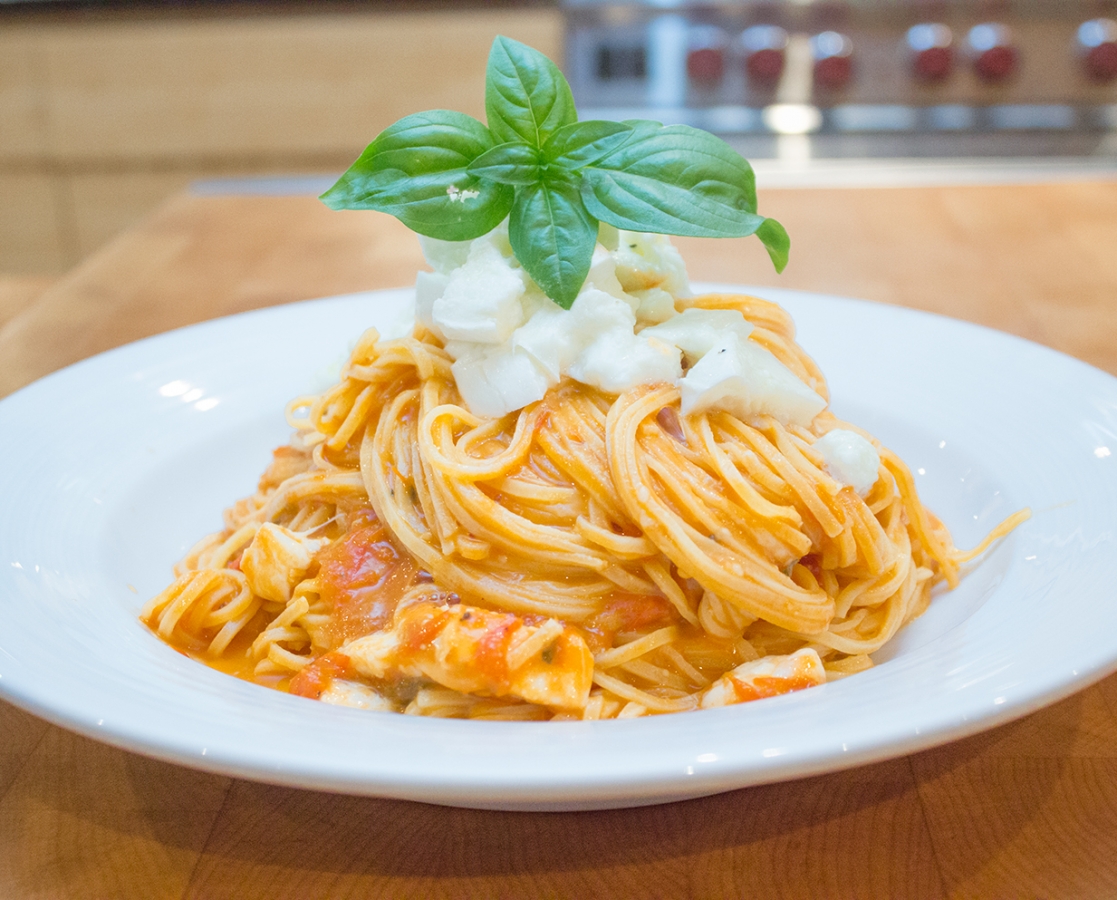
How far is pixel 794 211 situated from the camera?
452 cm

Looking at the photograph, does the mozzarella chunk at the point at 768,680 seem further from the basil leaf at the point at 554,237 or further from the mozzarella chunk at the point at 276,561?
the mozzarella chunk at the point at 276,561

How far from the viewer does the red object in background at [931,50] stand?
5.66 m

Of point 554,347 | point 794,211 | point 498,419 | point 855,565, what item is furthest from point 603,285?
point 794,211

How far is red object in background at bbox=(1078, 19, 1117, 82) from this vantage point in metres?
5.53

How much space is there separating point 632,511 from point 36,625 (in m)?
0.90

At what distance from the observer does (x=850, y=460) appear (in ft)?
6.33

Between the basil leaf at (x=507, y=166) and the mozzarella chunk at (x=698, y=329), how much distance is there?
1.13 ft

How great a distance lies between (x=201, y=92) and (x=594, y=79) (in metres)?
2.13

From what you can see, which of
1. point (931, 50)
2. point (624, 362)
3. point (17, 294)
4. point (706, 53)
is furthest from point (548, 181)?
point (931, 50)

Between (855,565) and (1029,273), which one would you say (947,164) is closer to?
(1029,273)

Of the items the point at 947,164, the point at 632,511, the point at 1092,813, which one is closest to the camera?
the point at 1092,813

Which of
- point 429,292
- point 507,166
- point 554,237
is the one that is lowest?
point 429,292

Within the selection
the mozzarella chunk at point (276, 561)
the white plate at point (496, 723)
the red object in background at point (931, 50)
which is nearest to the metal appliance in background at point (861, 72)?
the red object in background at point (931, 50)

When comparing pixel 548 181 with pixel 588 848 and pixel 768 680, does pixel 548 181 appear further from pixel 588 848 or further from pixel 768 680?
pixel 588 848
